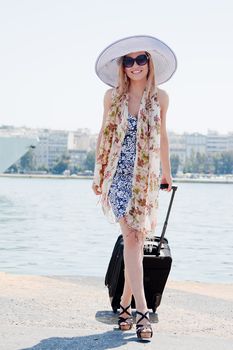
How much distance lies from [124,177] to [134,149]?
0.43 feet

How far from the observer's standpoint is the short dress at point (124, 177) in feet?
13.6

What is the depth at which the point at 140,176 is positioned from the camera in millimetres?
4176

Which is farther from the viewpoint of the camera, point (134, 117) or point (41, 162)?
point (41, 162)

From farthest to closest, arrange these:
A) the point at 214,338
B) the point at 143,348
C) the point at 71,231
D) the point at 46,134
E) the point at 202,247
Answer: the point at 46,134 < the point at 71,231 < the point at 202,247 < the point at 214,338 < the point at 143,348

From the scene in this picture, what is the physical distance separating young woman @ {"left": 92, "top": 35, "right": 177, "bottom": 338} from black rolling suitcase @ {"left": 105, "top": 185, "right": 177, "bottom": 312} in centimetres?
23

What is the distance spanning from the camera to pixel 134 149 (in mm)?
4219

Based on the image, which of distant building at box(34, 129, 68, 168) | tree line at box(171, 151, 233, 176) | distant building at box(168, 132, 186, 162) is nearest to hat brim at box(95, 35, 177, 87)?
tree line at box(171, 151, 233, 176)

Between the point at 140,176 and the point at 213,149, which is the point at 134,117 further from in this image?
the point at 213,149

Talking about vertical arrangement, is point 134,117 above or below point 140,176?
above

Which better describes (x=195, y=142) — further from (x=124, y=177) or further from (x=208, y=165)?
(x=124, y=177)

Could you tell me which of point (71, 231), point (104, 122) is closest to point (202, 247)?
point (71, 231)

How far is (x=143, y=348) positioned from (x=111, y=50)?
137 centimetres

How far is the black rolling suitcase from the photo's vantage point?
4621 mm

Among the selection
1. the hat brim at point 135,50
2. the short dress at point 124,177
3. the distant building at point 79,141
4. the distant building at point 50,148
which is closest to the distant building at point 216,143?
the distant building at point 79,141
